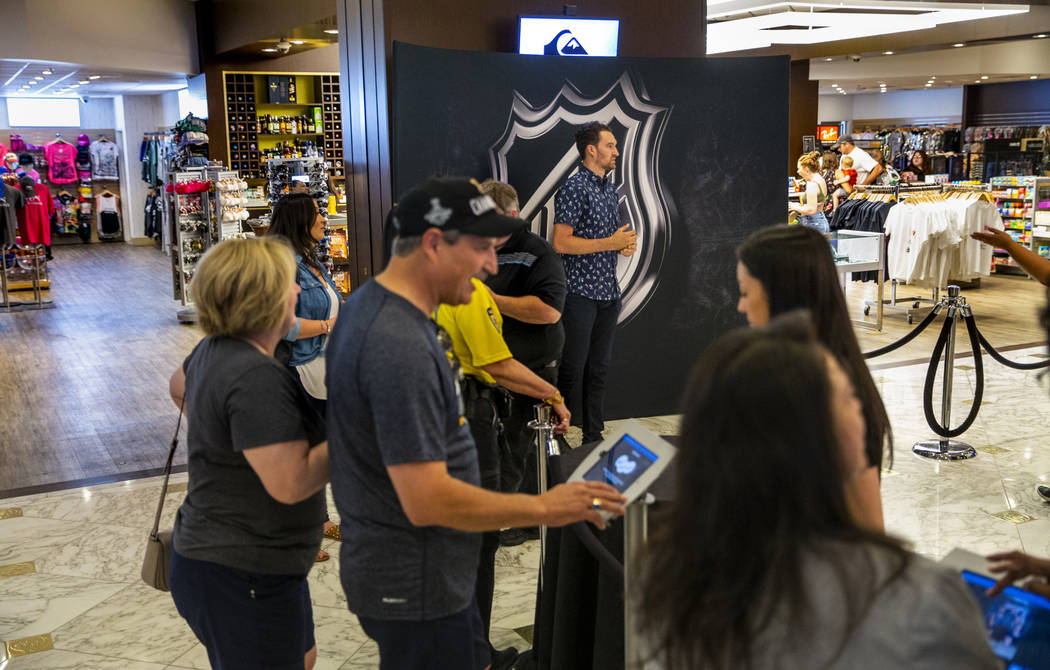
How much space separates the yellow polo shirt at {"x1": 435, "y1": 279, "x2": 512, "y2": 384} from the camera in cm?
302

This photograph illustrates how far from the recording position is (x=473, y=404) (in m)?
3.01

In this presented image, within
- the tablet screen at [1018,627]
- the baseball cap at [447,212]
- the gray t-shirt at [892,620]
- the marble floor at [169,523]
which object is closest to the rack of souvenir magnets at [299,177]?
the marble floor at [169,523]

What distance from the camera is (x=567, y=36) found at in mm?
5684

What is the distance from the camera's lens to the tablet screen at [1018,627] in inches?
49.2

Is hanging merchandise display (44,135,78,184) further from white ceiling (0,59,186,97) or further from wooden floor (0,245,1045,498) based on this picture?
wooden floor (0,245,1045,498)

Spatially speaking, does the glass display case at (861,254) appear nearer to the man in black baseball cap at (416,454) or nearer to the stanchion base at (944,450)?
the stanchion base at (944,450)

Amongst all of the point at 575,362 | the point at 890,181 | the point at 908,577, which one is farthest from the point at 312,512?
the point at 890,181

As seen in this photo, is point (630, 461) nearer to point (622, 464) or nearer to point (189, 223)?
point (622, 464)

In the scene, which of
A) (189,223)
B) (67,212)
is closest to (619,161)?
(189,223)

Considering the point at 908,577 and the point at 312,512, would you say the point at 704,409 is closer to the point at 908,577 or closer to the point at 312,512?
the point at 908,577

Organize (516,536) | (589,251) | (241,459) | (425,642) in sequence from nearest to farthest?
(425,642) < (241,459) < (516,536) < (589,251)

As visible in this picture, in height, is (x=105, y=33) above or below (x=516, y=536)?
above

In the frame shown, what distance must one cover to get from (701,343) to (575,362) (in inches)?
49.8

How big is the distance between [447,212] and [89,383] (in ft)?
21.2
